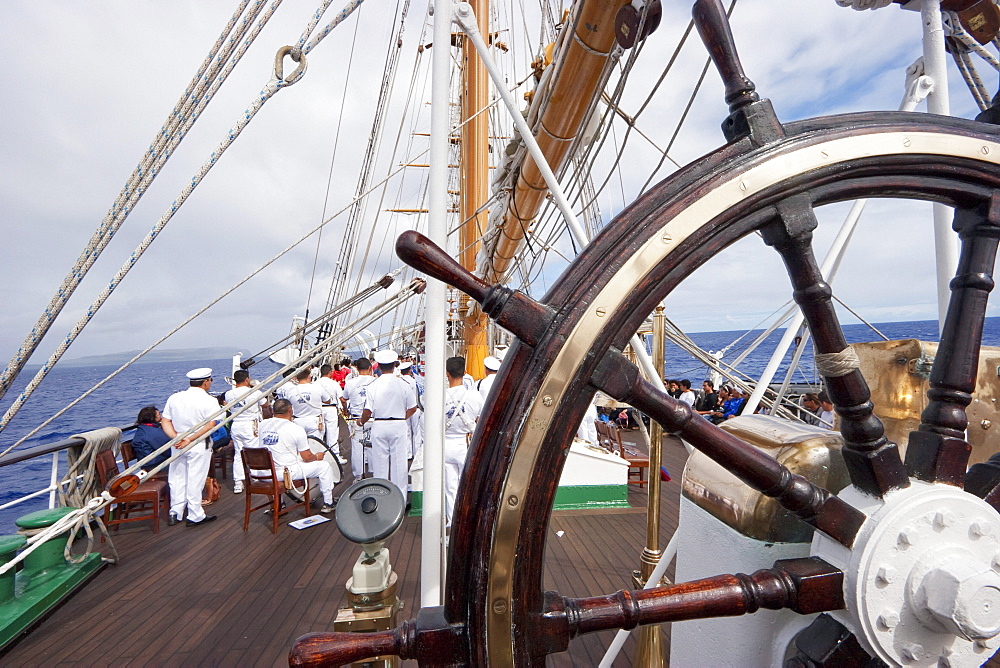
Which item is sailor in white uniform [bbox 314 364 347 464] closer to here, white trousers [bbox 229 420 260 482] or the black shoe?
white trousers [bbox 229 420 260 482]

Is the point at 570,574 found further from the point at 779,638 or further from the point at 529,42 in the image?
the point at 529,42

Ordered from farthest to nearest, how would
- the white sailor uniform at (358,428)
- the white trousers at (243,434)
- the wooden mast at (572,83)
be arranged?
the white sailor uniform at (358,428), the white trousers at (243,434), the wooden mast at (572,83)

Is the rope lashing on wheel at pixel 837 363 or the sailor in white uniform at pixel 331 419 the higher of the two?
the rope lashing on wheel at pixel 837 363

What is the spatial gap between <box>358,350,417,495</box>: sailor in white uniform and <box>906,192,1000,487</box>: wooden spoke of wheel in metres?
4.07

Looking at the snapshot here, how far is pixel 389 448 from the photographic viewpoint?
466 centimetres

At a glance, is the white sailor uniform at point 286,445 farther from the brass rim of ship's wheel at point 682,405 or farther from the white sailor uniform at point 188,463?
the brass rim of ship's wheel at point 682,405

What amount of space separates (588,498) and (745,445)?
3722 millimetres

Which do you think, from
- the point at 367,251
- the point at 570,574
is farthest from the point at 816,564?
the point at 367,251

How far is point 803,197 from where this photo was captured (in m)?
0.79

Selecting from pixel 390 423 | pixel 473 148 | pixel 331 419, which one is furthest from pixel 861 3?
pixel 331 419

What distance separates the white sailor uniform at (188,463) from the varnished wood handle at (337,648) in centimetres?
398

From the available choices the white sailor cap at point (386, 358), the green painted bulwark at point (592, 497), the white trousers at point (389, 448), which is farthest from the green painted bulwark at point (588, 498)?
the white sailor cap at point (386, 358)

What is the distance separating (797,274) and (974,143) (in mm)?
364

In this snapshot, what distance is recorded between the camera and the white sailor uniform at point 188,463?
4.15m
